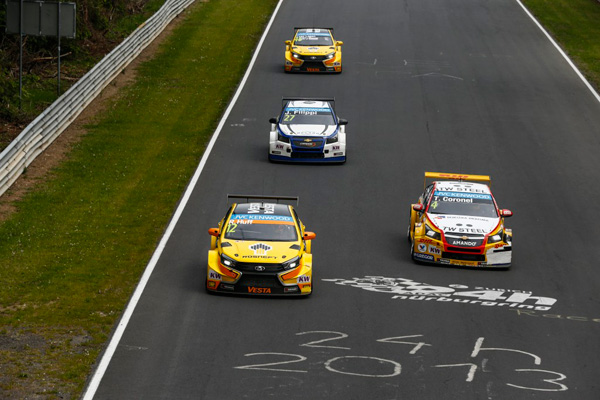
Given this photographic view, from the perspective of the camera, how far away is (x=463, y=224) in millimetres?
23078

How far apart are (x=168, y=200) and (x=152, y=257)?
15.3ft

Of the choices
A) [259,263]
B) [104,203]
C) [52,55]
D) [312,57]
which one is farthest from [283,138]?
[52,55]

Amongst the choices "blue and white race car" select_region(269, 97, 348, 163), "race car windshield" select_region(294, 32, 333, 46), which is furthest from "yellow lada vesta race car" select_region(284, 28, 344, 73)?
"blue and white race car" select_region(269, 97, 348, 163)

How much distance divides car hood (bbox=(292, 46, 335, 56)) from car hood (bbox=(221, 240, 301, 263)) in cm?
2312

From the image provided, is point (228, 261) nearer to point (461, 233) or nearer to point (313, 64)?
point (461, 233)

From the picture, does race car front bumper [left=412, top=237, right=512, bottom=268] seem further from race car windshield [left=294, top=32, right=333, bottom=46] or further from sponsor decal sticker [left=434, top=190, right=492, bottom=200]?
race car windshield [left=294, top=32, right=333, bottom=46]

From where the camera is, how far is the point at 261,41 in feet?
158

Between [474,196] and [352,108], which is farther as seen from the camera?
[352,108]

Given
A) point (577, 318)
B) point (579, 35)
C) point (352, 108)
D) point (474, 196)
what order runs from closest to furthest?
point (577, 318) < point (474, 196) < point (352, 108) < point (579, 35)

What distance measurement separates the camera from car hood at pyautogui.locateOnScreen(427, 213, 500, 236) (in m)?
22.8

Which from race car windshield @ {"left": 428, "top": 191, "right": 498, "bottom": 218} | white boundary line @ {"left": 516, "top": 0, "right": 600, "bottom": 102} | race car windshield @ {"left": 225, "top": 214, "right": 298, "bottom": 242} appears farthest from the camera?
white boundary line @ {"left": 516, "top": 0, "right": 600, "bottom": 102}

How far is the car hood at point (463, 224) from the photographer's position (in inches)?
897

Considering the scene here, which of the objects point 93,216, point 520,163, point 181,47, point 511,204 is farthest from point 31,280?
point 181,47

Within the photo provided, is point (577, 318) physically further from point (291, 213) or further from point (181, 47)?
point (181, 47)
